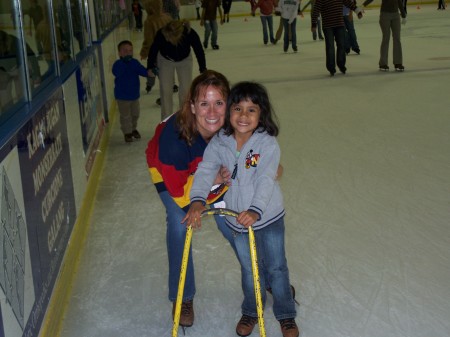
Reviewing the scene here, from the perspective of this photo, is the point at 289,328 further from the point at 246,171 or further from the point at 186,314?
the point at 246,171

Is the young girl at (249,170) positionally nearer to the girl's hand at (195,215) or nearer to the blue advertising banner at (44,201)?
the girl's hand at (195,215)

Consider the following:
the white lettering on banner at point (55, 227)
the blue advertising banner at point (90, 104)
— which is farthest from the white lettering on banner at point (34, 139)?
the blue advertising banner at point (90, 104)

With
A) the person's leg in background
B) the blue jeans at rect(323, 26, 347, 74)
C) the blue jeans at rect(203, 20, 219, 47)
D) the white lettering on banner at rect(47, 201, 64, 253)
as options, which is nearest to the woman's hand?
the white lettering on banner at rect(47, 201, 64, 253)

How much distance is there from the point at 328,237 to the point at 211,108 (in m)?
1.50

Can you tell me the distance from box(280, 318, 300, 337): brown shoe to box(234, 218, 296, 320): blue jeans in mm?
24

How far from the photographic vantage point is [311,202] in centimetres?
428

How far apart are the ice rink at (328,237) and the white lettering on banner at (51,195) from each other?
463 mm

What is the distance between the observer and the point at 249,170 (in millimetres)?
2369

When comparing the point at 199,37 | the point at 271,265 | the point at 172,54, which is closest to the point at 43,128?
the point at 271,265

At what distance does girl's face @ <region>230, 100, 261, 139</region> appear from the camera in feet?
7.68

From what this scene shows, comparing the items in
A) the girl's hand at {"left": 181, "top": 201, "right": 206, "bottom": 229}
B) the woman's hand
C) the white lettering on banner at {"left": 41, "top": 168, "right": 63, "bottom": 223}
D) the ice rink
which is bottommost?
the ice rink

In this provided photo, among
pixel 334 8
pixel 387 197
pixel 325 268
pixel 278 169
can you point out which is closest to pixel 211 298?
pixel 325 268

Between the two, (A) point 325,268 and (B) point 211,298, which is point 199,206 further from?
(A) point 325,268

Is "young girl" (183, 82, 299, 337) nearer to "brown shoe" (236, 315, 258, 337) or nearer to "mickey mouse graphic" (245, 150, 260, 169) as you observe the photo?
"mickey mouse graphic" (245, 150, 260, 169)
